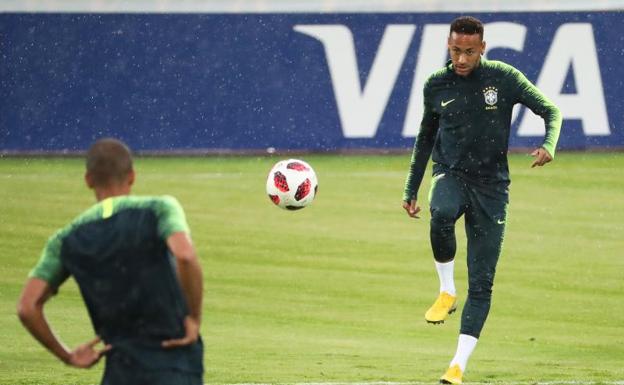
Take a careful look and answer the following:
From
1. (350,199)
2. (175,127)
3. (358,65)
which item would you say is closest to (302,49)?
(358,65)

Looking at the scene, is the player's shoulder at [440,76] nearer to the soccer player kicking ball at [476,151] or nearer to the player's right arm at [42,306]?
the soccer player kicking ball at [476,151]

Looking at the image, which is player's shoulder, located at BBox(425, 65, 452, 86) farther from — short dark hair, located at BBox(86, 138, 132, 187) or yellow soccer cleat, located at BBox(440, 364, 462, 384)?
short dark hair, located at BBox(86, 138, 132, 187)

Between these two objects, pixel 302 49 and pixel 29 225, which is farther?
pixel 302 49

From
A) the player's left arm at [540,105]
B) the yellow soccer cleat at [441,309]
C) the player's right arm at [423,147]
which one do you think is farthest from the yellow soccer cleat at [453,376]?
the player's left arm at [540,105]

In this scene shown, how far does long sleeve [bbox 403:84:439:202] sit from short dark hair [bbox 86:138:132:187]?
15.1 ft

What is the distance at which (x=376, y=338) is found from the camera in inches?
517

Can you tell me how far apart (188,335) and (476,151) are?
456 centimetres

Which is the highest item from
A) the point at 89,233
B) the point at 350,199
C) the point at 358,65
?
the point at 89,233

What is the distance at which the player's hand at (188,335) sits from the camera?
5.84 meters

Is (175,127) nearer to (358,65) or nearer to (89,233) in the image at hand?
(358,65)

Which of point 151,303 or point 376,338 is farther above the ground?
point 151,303

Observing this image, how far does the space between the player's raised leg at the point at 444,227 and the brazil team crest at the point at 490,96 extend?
57 cm

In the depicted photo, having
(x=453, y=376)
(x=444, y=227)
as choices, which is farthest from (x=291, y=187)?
(x=453, y=376)

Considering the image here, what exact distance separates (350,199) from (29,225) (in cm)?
477
